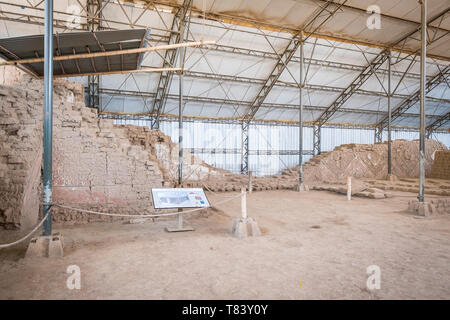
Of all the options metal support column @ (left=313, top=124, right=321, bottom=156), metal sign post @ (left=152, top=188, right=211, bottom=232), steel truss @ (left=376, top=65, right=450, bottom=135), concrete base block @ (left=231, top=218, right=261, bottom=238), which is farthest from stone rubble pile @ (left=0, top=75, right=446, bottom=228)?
steel truss @ (left=376, top=65, right=450, bottom=135)

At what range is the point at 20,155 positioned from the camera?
6992mm

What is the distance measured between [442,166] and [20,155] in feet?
76.6

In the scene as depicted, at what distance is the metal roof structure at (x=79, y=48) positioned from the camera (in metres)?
6.67

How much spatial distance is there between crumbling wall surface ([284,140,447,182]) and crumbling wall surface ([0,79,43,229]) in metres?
17.1

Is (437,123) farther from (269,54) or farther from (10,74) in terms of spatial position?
(10,74)

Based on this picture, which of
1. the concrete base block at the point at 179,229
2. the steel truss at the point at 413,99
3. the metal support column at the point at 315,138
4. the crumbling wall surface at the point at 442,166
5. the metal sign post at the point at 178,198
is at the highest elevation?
the steel truss at the point at 413,99

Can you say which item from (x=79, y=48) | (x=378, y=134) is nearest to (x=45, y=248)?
(x=79, y=48)

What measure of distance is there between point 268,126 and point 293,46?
7.98 m

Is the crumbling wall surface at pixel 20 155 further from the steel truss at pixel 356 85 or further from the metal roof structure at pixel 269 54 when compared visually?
the steel truss at pixel 356 85

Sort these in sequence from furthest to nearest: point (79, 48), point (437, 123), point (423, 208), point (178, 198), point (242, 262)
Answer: point (437, 123) → point (423, 208) → point (79, 48) → point (178, 198) → point (242, 262)

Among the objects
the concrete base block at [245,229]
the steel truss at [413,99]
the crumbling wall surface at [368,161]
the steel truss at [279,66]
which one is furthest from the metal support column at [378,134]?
the concrete base block at [245,229]

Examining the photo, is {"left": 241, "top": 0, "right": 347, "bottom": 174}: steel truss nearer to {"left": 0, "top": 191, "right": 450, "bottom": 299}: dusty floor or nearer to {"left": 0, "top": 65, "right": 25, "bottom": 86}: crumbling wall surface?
{"left": 0, "top": 191, "right": 450, "bottom": 299}: dusty floor

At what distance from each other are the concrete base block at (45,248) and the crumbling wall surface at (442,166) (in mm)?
22315

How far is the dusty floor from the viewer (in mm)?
3740
